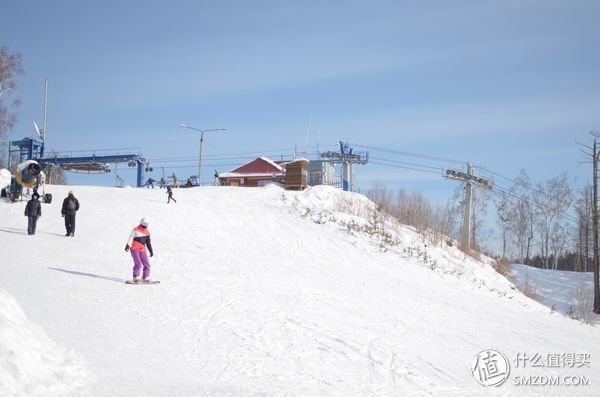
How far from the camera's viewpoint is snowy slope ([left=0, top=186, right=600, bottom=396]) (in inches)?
242

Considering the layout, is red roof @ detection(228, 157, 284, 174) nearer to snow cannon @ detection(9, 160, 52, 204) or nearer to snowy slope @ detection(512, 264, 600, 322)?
snowy slope @ detection(512, 264, 600, 322)

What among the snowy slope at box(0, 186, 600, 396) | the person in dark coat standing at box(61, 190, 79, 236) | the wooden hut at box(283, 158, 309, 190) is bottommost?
the snowy slope at box(0, 186, 600, 396)

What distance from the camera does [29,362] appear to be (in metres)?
4.73

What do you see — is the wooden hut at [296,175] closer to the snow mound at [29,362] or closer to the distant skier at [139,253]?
the distant skier at [139,253]

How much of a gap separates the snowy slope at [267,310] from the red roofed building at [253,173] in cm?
2486

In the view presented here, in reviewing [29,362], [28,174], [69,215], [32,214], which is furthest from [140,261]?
[28,174]

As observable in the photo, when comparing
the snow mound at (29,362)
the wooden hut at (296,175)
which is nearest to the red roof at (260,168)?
the wooden hut at (296,175)

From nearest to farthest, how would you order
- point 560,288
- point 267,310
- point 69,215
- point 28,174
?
point 267,310 < point 69,215 < point 28,174 < point 560,288

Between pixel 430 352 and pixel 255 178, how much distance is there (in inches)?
1581

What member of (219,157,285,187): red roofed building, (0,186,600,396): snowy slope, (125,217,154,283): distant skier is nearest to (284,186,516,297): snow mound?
(0,186,600,396): snowy slope

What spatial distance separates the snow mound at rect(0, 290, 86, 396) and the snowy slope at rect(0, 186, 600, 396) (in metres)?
0.28

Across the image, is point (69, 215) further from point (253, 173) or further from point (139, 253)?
point (253, 173)

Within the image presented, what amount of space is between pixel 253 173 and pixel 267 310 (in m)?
38.8

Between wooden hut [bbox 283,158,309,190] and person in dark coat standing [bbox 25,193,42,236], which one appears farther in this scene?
wooden hut [bbox 283,158,309,190]
